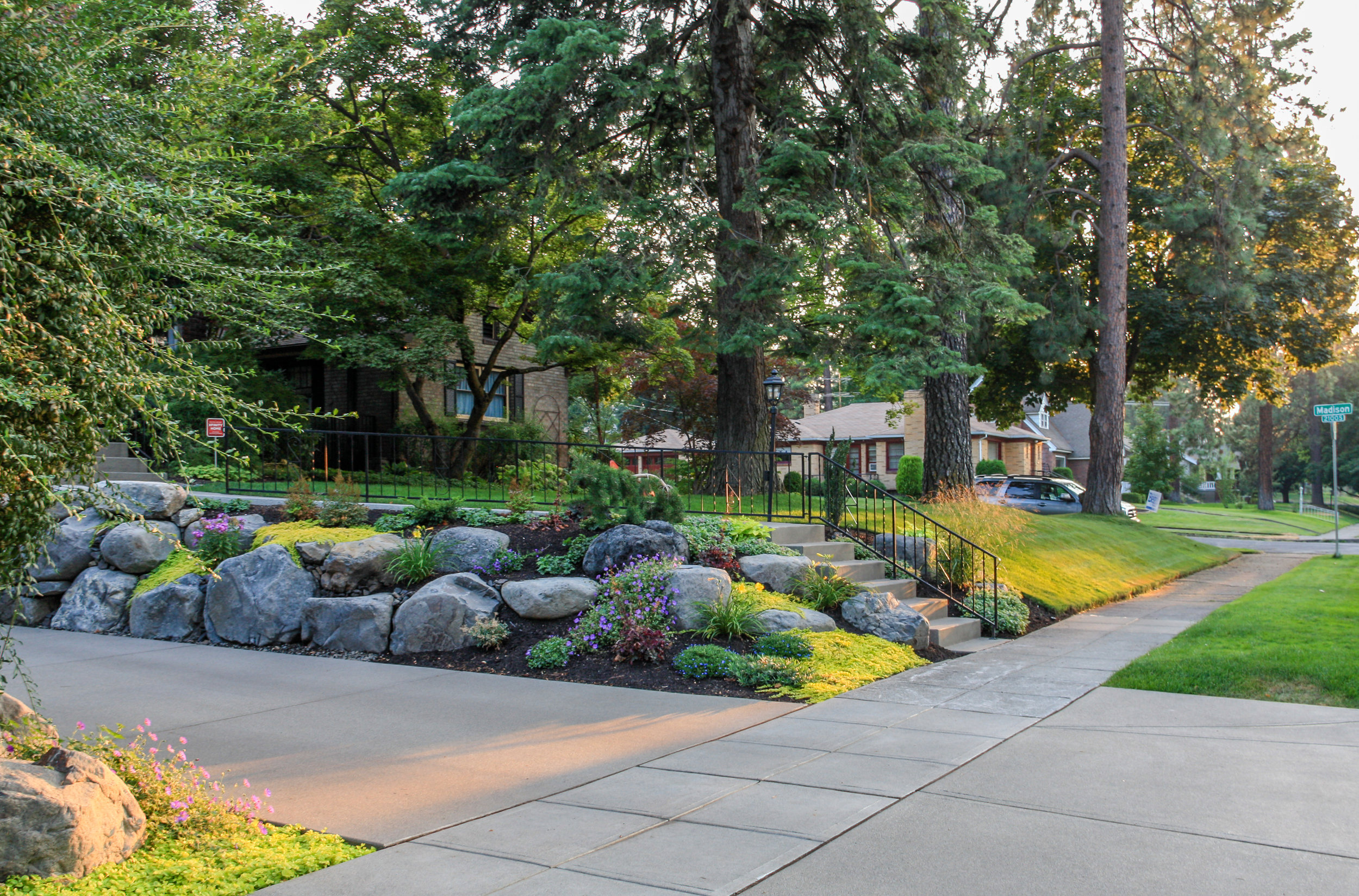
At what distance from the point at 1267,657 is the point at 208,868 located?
8.12 metres

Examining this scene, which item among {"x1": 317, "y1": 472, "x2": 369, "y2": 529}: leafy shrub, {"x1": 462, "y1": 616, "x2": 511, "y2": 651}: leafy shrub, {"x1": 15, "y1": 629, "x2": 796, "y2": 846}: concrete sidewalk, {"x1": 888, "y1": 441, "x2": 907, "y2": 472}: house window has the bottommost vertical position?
{"x1": 15, "y1": 629, "x2": 796, "y2": 846}: concrete sidewalk

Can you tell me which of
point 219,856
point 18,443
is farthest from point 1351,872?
point 18,443

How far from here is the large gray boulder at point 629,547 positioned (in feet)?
30.9

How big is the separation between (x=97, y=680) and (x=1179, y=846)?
25.9 feet

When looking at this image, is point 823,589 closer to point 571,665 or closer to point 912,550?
point 912,550

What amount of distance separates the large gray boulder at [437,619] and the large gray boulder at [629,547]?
3.61 ft

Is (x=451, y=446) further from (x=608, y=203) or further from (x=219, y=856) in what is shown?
(x=219, y=856)

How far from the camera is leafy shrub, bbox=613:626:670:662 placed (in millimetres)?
8258

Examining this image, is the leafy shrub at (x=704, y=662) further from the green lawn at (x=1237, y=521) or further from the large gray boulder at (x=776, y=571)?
the green lawn at (x=1237, y=521)

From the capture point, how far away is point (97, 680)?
25.7 ft

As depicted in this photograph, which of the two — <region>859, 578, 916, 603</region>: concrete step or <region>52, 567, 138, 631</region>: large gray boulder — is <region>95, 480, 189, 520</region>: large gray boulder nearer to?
<region>52, 567, 138, 631</region>: large gray boulder

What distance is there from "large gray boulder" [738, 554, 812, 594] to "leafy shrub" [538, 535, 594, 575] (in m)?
1.66

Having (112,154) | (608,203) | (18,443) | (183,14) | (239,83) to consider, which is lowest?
(18,443)

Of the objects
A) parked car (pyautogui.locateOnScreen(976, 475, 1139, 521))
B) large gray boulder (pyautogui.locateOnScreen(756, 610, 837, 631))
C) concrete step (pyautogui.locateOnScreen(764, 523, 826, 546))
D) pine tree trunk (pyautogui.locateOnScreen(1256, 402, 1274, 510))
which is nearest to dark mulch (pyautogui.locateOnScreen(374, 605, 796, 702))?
large gray boulder (pyautogui.locateOnScreen(756, 610, 837, 631))
